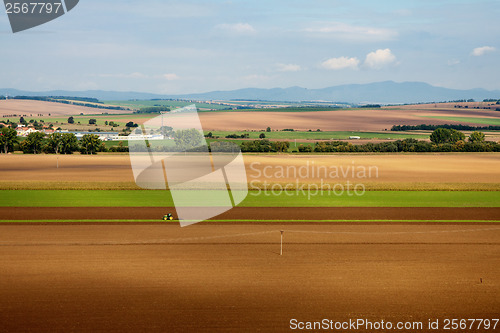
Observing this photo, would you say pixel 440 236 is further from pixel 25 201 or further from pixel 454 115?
pixel 454 115

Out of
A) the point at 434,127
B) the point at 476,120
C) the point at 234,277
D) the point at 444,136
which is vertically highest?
the point at 476,120

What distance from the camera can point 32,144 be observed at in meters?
80.1

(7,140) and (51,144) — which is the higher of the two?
(7,140)

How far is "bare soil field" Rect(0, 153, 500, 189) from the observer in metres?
45.8

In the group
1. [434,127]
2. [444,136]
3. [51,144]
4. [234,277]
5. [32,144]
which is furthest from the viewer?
[434,127]

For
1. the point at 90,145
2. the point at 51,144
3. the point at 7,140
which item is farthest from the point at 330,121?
the point at 7,140

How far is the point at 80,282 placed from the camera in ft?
58.2

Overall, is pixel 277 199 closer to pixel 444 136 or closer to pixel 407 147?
pixel 407 147

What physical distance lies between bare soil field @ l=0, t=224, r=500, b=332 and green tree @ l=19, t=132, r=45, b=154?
5829 cm

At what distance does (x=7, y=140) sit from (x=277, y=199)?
60727mm

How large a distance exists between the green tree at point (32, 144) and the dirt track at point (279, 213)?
51.1 metres

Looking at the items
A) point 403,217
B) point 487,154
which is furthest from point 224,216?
point 487,154

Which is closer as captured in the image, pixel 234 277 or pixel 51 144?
pixel 234 277

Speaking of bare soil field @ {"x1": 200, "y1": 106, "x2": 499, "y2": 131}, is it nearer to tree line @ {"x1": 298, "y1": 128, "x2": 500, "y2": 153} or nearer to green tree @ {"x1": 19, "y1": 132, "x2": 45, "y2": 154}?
tree line @ {"x1": 298, "y1": 128, "x2": 500, "y2": 153}
